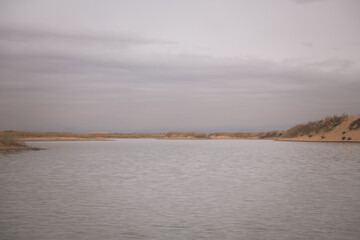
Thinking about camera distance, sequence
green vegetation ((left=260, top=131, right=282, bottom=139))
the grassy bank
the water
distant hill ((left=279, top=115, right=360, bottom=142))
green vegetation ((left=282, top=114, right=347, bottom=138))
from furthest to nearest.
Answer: green vegetation ((left=260, top=131, right=282, bottom=139)) → green vegetation ((left=282, top=114, right=347, bottom=138)) → distant hill ((left=279, top=115, right=360, bottom=142)) → the grassy bank → the water

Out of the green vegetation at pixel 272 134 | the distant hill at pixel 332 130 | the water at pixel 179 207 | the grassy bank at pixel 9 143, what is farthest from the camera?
the green vegetation at pixel 272 134

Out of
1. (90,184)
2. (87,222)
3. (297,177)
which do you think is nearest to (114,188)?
(90,184)

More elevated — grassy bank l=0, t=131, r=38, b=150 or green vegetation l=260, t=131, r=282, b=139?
green vegetation l=260, t=131, r=282, b=139

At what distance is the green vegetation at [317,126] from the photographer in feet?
349

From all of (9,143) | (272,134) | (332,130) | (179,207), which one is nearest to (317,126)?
(332,130)

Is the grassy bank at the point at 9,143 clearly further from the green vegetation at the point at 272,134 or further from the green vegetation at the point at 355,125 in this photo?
the green vegetation at the point at 272,134

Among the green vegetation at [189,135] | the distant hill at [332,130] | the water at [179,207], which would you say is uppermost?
the distant hill at [332,130]

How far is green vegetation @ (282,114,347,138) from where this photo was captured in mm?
106225

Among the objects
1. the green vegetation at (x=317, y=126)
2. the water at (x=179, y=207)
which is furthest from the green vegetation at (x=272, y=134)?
the water at (x=179, y=207)

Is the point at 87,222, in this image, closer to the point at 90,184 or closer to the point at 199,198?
the point at 199,198

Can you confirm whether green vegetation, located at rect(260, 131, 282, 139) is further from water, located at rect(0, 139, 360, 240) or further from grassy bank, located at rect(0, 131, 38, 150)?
water, located at rect(0, 139, 360, 240)

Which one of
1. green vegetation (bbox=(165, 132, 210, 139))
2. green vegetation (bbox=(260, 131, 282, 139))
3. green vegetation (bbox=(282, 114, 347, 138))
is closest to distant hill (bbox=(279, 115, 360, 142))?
green vegetation (bbox=(282, 114, 347, 138))

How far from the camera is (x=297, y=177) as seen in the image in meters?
25.3

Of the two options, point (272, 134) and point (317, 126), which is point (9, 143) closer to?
point (317, 126)
